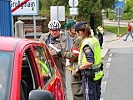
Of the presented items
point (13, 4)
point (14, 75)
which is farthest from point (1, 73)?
point (13, 4)

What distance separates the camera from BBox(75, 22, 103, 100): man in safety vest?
7.32m

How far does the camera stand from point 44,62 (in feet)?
18.9

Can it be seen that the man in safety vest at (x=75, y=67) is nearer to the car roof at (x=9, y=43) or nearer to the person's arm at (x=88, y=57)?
the person's arm at (x=88, y=57)

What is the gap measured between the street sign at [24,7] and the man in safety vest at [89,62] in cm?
423

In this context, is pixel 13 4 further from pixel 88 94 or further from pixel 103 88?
pixel 88 94

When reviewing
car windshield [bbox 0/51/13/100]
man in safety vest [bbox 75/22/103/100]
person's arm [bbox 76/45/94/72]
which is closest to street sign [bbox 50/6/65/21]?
man in safety vest [bbox 75/22/103/100]

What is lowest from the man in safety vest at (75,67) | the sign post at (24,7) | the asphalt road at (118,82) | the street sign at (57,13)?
the asphalt road at (118,82)

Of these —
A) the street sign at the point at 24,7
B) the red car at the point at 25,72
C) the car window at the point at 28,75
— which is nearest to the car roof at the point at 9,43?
the red car at the point at 25,72

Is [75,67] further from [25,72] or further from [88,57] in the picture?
[25,72]

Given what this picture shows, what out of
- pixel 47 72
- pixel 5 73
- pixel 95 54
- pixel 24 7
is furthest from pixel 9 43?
pixel 24 7

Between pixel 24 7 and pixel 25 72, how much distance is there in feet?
23.9

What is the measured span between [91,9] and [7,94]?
43.0m

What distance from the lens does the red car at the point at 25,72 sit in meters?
3.91

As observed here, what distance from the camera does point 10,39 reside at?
4812 millimetres
